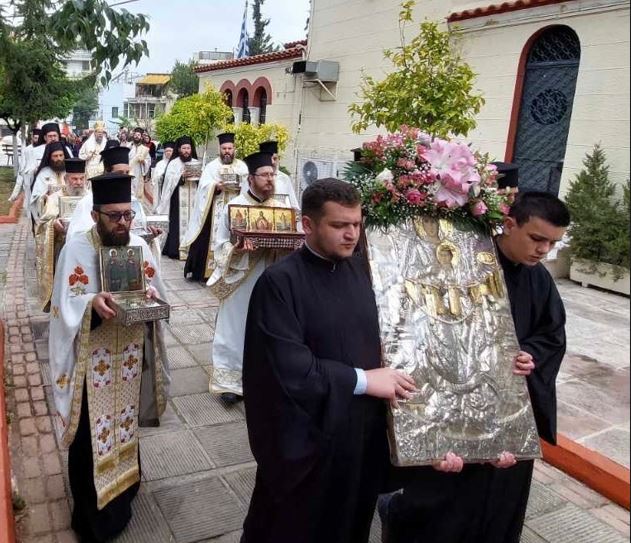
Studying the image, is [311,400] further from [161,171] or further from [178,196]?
[161,171]

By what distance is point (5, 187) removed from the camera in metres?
20.5

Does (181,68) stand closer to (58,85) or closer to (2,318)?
(58,85)

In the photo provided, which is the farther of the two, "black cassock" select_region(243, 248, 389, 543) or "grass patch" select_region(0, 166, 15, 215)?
"grass patch" select_region(0, 166, 15, 215)

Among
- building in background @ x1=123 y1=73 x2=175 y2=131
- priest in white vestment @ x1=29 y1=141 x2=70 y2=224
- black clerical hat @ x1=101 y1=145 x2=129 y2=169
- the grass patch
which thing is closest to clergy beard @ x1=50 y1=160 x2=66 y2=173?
priest in white vestment @ x1=29 y1=141 x2=70 y2=224

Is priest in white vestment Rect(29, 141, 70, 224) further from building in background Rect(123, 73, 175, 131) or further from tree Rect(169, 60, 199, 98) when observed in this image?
building in background Rect(123, 73, 175, 131)

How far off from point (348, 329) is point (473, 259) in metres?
0.68

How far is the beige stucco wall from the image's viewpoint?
820 cm

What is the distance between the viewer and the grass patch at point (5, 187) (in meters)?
15.9

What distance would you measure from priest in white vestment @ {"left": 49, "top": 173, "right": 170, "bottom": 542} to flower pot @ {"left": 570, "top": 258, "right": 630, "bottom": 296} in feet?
20.9

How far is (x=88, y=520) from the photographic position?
10.8ft

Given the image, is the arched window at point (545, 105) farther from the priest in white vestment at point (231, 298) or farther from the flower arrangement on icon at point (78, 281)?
the flower arrangement on icon at point (78, 281)

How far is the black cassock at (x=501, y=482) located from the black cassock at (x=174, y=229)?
8.45m

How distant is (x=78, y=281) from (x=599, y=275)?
23.0ft

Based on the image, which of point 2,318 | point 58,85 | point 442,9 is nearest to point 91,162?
point 2,318
